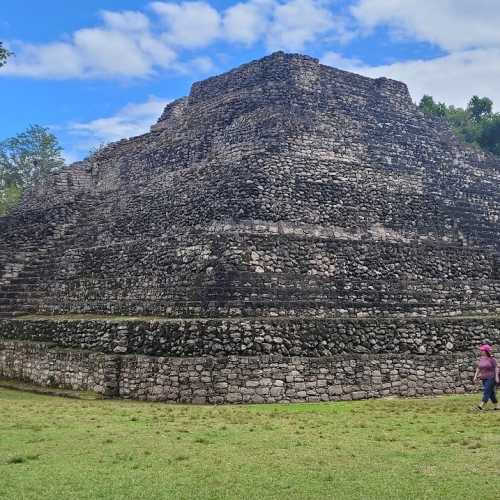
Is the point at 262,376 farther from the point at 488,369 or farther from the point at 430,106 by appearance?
the point at 430,106

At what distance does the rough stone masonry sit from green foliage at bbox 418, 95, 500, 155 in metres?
17.0

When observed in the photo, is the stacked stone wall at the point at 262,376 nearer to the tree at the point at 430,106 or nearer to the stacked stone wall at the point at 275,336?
the stacked stone wall at the point at 275,336

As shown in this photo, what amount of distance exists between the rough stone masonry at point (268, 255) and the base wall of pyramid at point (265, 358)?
3 centimetres

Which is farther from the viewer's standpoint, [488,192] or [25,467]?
[488,192]

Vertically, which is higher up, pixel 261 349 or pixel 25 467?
pixel 261 349

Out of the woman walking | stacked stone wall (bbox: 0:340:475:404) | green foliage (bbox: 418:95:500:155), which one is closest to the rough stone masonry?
stacked stone wall (bbox: 0:340:475:404)

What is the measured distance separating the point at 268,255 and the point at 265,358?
2634mm

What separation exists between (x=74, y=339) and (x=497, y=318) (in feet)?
33.3

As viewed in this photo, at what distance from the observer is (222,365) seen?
1228 cm

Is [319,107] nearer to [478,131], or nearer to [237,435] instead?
[237,435]

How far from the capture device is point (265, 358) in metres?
12.4

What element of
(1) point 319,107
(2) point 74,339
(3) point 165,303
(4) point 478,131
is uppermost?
(4) point 478,131

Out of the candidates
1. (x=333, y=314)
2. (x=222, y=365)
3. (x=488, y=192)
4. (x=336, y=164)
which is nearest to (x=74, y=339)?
(x=222, y=365)

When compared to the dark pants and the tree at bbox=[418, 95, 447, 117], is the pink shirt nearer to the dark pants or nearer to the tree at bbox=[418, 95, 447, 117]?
the dark pants
